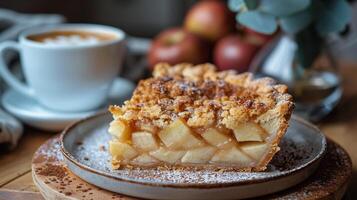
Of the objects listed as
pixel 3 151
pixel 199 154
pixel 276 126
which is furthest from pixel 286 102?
pixel 3 151

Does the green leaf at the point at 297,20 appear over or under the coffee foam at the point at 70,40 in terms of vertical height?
over

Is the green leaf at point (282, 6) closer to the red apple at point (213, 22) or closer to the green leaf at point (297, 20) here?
the green leaf at point (297, 20)

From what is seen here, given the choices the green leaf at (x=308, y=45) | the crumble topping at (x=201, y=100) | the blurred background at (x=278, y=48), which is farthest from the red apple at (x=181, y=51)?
the crumble topping at (x=201, y=100)

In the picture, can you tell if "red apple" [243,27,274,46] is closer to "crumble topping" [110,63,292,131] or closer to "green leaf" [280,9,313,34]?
"green leaf" [280,9,313,34]

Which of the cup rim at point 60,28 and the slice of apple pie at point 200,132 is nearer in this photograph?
the slice of apple pie at point 200,132

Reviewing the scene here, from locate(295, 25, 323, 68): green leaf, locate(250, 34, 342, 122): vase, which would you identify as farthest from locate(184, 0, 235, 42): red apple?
locate(295, 25, 323, 68): green leaf

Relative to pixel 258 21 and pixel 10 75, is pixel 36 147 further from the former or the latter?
pixel 258 21

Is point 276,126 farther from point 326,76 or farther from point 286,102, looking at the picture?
point 326,76
